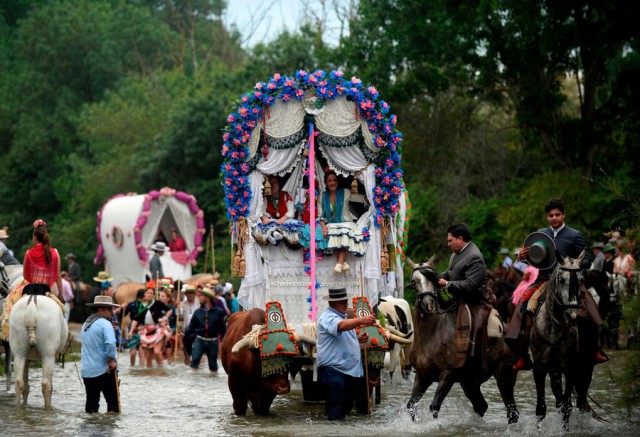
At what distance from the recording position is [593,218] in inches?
1062

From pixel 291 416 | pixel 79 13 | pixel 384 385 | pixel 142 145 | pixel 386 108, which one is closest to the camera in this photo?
pixel 291 416

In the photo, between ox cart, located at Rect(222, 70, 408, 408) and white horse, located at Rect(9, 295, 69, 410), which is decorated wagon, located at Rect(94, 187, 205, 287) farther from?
white horse, located at Rect(9, 295, 69, 410)

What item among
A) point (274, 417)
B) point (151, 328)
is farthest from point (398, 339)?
point (151, 328)

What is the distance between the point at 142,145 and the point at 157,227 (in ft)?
42.7

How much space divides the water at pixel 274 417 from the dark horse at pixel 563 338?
0.90ft

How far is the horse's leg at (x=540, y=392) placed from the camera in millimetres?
11531

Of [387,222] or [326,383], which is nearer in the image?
[326,383]

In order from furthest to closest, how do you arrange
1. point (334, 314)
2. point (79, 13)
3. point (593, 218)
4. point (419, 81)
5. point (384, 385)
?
1. point (79, 13)
2. point (419, 81)
3. point (593, 218)
4. point (384, 385)
5. point (334, 314)

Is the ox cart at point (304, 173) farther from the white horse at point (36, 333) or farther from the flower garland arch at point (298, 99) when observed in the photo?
the white horse at point (36, 333)

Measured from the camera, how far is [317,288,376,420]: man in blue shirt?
1221 centimetres

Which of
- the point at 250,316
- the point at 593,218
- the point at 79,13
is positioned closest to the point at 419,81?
the point at 593,218

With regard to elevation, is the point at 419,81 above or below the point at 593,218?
above

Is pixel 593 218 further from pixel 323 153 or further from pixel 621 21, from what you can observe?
pixel 323 153

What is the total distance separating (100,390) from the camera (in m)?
13.7
